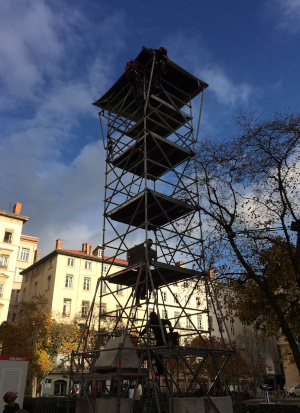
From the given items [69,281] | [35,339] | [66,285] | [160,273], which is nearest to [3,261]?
[66,285]

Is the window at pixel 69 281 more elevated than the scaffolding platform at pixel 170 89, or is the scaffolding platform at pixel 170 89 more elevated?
the scaffolding platform at pixel 170 89

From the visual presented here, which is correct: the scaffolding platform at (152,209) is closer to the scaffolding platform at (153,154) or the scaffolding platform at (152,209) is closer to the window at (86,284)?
the scaffolding platform at (153,154)

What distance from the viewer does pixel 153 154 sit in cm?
1652

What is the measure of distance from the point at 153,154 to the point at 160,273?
5960 mm

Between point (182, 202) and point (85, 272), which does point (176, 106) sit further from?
point (85, 272)

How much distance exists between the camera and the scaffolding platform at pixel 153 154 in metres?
15.1

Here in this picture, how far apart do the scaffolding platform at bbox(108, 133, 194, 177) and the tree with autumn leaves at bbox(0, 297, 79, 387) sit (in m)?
20.4

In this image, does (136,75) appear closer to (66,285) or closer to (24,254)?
(66,285)

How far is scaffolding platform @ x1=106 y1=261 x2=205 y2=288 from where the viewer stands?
12688mm

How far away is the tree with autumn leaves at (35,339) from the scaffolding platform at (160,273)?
62.7 feet

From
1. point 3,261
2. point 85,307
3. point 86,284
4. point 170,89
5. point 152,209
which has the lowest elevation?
point 152,209

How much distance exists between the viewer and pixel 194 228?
49.7 ft

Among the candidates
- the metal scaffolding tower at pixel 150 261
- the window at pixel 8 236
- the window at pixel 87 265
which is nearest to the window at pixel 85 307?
the window at pixel 87 265

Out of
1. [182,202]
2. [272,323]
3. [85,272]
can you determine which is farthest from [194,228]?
[85,272]
